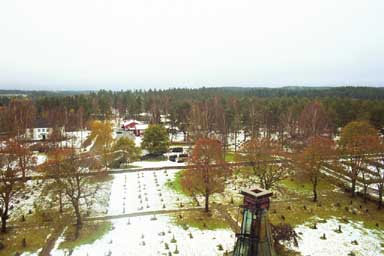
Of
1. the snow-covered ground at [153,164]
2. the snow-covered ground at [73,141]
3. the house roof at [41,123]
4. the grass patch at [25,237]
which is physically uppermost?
the house roof at [41,123]

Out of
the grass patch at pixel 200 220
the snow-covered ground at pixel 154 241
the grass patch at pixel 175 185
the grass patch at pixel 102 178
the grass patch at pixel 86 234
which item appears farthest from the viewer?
the grass patch at pixel 102 178

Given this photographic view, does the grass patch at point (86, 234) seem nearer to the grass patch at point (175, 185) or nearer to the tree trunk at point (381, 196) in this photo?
the grass patch at point (175, 185)

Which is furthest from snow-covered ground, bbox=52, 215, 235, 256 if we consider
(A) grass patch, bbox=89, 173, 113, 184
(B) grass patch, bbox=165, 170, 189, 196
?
(A) grass patch, bbox=89, 173, 113, 184

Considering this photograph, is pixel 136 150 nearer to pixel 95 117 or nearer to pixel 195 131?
pixel 195 131

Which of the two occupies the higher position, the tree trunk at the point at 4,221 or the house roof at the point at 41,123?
the house roof at the point at 41,123

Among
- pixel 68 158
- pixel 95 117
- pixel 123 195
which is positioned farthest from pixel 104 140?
pixel 95 117

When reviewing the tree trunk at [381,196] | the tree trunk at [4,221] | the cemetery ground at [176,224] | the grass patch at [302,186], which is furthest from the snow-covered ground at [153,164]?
the tree trunk at [381,196]

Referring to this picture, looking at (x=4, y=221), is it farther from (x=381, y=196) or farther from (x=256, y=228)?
(x=381, y=196)

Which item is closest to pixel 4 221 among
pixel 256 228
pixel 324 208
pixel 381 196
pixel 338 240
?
pixel 256 228

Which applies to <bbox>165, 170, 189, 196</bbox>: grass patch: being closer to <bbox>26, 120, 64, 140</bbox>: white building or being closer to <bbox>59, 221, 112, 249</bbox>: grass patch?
<bbox>59, 221, 112, 249</bbox>: grass patch

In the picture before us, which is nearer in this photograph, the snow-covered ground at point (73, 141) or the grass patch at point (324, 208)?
the grass patch at point (324, 208)
